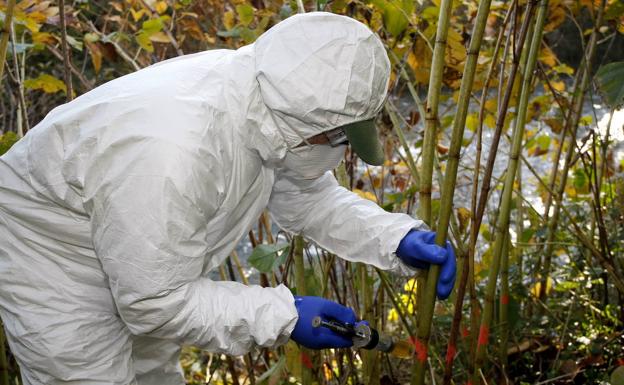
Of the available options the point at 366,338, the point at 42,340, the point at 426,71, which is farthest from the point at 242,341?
the point at 426,71

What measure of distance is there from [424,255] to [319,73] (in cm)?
45

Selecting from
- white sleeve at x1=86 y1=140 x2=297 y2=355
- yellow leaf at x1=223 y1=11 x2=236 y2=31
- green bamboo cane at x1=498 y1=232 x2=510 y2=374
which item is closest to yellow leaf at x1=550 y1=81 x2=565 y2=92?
green bamboo cane at x1=498 y1=232 x2=510 y2=374

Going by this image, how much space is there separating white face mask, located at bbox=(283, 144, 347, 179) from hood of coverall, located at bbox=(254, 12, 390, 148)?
72mm

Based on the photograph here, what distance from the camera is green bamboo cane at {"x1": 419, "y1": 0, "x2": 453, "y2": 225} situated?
55.4 inches

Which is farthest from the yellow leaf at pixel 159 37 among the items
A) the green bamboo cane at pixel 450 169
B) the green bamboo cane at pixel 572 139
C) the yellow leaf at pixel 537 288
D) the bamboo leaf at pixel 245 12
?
the yellow leaf at pixel 537 288

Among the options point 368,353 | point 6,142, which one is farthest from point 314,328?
point 6,142

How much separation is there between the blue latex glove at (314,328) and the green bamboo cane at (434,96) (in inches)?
12.0

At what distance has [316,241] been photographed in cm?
187

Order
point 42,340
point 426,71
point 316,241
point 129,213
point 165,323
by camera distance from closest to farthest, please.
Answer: point 129,213 → point 165,323 → point 42,340 → point 316,241 → point 426,71

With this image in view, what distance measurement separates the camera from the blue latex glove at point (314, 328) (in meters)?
1.53

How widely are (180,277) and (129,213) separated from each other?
155 millimetres

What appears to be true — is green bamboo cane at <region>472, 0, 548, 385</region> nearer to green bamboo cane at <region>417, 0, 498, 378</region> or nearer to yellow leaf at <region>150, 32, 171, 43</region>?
green bamboo cane at <region>417, 0, 498, 378</region>

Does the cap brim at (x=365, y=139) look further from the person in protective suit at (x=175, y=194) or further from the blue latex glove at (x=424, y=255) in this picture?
the blue latex glove at (x=424, y=255)

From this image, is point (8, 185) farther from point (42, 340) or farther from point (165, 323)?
point (165, 323)
